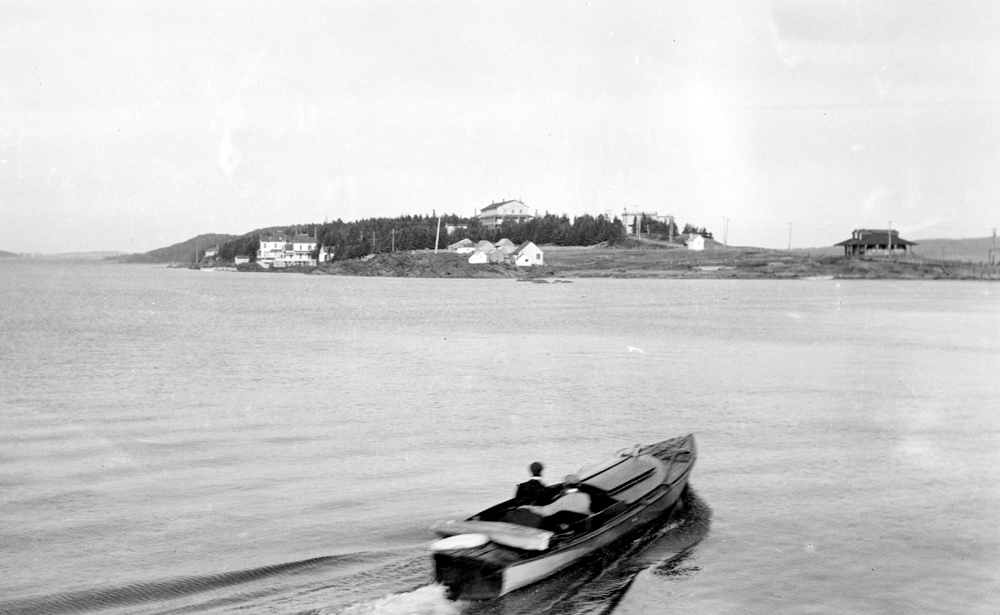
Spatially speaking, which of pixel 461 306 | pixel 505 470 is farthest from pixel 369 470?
pixel 461 306

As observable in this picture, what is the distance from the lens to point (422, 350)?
47.7m

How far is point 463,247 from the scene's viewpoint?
626 feet

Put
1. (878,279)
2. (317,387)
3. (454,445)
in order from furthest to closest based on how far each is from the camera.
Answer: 1. (878,279)
2. (317,387)
3. (454,445)

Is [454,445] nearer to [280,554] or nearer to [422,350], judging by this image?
[280,554]

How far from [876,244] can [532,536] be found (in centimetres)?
16843

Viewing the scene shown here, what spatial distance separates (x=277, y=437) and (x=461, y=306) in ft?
202

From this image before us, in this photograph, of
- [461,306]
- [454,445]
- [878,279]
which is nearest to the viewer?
[454,445]

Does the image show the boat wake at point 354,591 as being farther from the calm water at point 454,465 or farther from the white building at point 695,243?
the white building at point 695,243

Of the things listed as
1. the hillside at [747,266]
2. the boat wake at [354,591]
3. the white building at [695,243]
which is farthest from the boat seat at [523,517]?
the white building at [695,243]

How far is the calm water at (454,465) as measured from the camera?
45.5ft

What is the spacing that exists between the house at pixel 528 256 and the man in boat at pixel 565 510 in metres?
158

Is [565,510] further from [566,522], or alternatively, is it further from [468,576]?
[468,576]

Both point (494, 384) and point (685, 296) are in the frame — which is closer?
point (494, 384)

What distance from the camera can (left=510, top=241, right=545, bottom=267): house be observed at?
174 m
